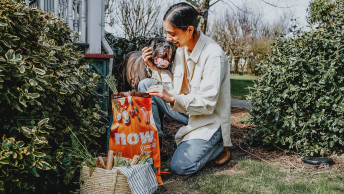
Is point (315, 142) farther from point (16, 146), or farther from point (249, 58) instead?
point (249, 58)

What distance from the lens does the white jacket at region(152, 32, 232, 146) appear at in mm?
2678

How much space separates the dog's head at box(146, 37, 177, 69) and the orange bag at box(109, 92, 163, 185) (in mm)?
684

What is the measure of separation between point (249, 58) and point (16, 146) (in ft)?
67.7

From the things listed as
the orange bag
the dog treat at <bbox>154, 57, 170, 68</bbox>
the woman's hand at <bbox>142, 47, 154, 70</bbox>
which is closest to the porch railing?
the woman's hand at <bbox>142, 47, 154, 70</bbox>

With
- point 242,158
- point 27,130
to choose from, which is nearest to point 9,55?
point 27,130

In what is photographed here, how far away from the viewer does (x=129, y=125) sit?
95.5 inches

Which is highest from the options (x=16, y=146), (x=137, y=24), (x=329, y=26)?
(x=137, y=24)

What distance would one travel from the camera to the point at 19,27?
2.04 m

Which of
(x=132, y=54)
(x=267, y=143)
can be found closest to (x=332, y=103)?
(x=267, y=143)

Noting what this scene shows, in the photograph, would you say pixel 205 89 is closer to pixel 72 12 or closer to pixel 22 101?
pixel 22 101

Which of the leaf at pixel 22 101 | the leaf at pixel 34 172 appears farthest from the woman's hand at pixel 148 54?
the leaf at pixel 34 172

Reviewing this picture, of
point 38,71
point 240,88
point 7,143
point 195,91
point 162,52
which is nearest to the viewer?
point 7,143

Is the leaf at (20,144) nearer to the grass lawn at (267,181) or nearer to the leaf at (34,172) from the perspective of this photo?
the leaf at (34,172)

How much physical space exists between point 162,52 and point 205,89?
62cm
